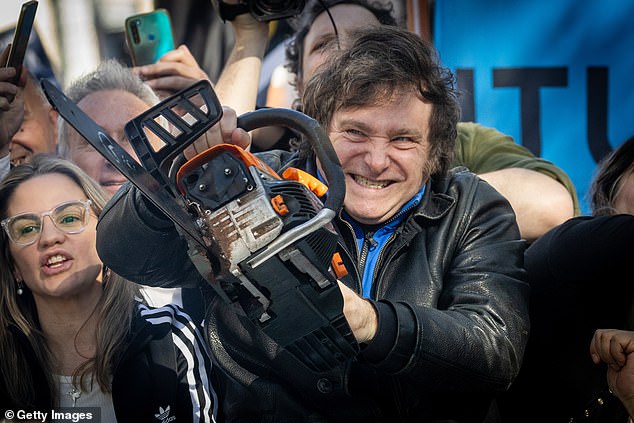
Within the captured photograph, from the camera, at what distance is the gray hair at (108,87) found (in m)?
2.84

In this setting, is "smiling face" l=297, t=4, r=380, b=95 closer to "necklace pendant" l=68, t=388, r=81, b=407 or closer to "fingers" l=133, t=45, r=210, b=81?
"fingers" l=133, t=45, r=210, b=81

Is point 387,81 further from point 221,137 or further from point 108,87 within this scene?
point 108,87

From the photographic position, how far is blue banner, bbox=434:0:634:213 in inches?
136

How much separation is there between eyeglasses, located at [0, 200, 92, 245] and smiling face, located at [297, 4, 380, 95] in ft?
2.97

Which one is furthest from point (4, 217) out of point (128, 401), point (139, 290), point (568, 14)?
point (568, 14)

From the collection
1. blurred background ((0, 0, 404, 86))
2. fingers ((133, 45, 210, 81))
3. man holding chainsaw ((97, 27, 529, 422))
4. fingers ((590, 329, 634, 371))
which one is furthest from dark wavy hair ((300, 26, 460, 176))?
blurred background ((0, 0, 404, 86))

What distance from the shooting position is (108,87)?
2855 millimetres

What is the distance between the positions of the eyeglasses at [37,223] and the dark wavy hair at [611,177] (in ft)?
4.47

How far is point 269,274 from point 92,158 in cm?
136

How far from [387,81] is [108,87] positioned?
1126 millimetres

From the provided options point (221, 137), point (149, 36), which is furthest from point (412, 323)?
point (149, 36)

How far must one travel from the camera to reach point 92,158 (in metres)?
2.74

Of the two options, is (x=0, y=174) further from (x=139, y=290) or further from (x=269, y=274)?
(x=269, y=274)

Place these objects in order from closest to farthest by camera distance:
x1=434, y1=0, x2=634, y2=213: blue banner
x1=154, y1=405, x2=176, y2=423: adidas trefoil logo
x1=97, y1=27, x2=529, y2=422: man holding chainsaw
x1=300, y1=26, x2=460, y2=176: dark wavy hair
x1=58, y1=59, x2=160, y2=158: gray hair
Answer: x1=97, y1=27, x2=529, y2=422: man holding chainsaw → x1=300, y1=26, x2=460, y2=176: dark wavy hair → x1=154, y1=405, x2=176, y2=423: adidas trefoil logo → x1=58, y1=59, x2=160, y2=158: gray hair → x1=434, y1=0, x2=634, y2=213: blue banner
